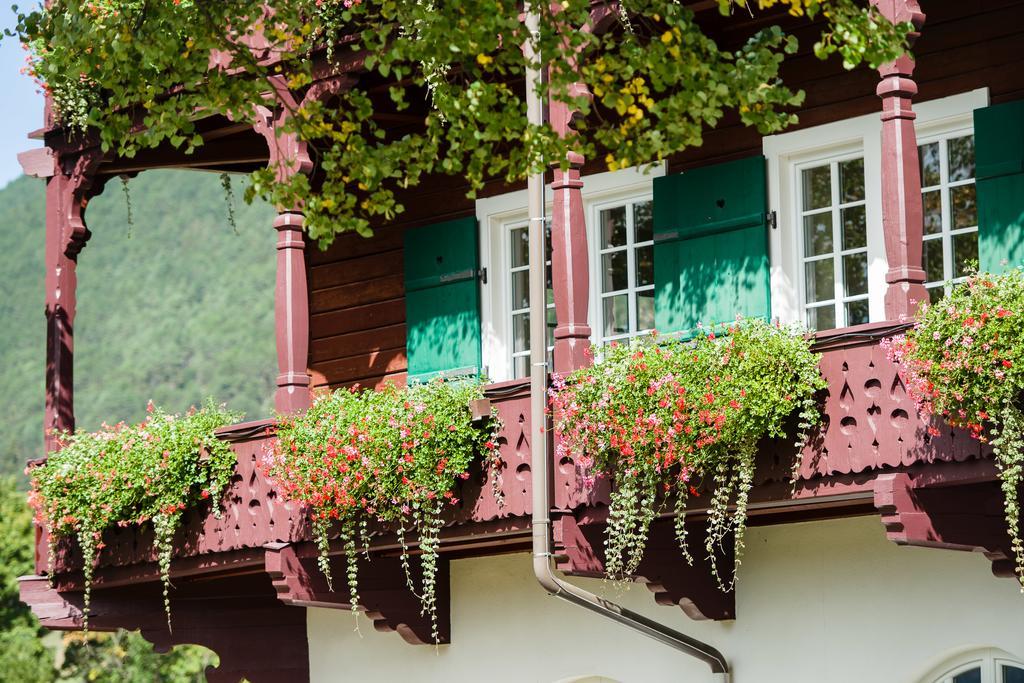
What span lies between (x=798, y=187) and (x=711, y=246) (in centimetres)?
73

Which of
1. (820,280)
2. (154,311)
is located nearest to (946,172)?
(820,280)

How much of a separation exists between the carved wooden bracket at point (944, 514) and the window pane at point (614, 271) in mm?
4205

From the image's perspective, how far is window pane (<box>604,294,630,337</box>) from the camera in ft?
44.6

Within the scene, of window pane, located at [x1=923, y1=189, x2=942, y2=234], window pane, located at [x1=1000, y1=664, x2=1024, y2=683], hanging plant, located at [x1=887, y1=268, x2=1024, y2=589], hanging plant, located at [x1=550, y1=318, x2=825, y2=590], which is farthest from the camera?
window pane, located at [x1=923, y1=189, x2=942, y2=234]

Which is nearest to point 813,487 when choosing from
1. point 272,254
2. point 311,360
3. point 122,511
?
point 122,511

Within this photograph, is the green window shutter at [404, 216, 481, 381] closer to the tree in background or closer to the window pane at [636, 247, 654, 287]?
the window pane at [636, 247, 654, 287]

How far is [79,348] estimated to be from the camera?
9769cm

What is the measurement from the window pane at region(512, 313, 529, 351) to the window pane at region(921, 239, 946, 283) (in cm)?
359

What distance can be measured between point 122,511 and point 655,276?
429 centimetres

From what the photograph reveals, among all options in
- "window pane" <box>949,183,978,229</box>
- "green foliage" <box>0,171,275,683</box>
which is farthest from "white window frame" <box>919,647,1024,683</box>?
"green foliage" <box>0,171,275,683</box>

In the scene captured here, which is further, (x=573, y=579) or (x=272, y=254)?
(x=272, y=254)

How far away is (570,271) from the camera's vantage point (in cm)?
1116

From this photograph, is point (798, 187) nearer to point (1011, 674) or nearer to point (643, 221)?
point (643, 221)

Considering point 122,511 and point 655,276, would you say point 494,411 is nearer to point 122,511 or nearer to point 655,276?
point 655,276
